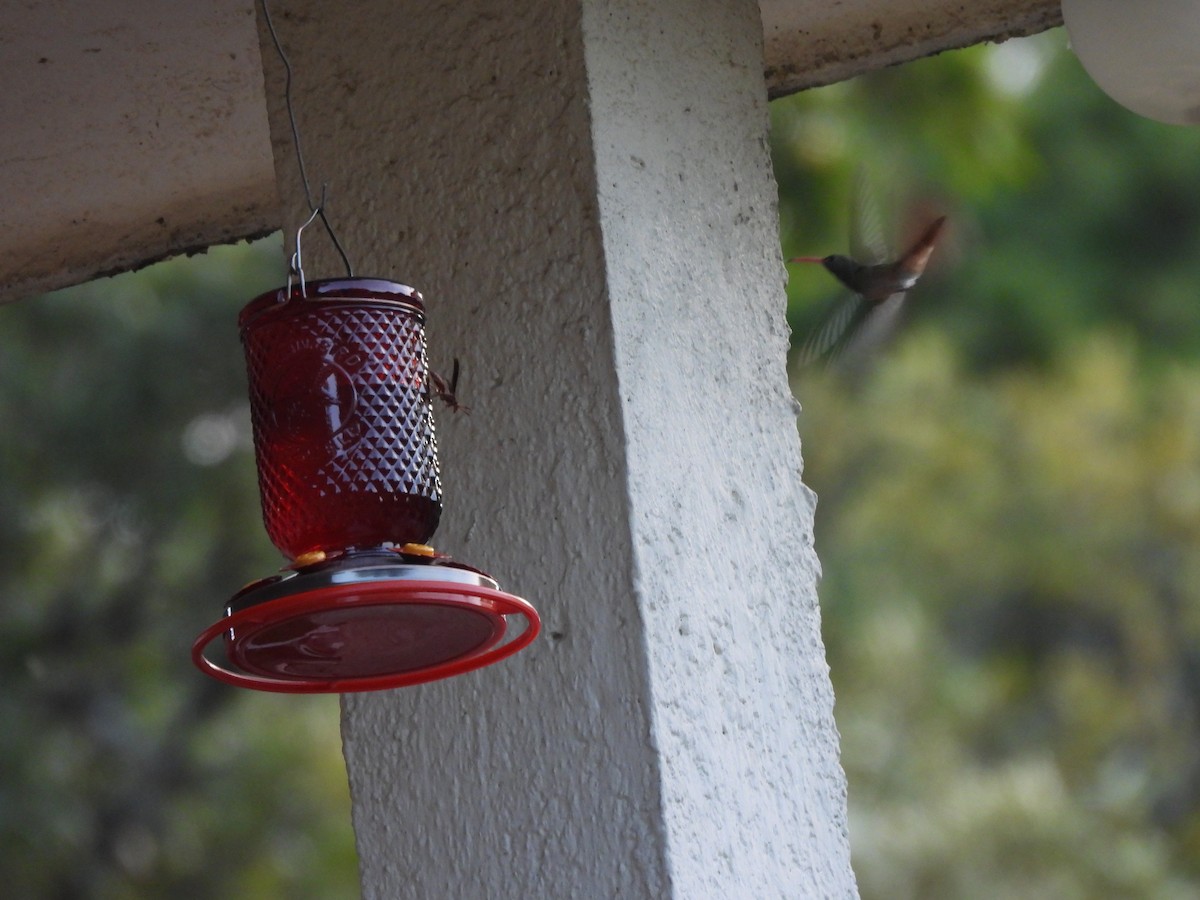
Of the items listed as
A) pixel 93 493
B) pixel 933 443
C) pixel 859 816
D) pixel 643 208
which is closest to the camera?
pixel 643 208

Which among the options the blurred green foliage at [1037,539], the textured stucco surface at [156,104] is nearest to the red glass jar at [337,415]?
the textured stucco surface at [156,104]

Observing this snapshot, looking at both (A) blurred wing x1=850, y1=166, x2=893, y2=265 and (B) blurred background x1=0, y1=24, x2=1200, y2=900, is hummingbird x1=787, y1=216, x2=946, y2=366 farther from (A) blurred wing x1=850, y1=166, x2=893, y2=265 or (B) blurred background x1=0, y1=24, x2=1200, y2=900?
(B) blurred background x1=0, y1=24, x2=1200, y2=900

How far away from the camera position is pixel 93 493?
563cm

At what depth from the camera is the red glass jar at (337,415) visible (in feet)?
4.03

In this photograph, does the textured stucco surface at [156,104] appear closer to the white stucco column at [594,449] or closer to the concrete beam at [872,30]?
the concrete beam at [872,30]

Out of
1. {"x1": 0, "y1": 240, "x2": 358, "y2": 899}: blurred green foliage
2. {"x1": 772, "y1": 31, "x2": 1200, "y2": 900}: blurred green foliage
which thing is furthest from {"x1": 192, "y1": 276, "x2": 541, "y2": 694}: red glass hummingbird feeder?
{"x1": 772, "y1": 31, "x2": 1200, "y2": 900}: blurred green foliage

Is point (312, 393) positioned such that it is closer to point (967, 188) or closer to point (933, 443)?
point (967, 188)

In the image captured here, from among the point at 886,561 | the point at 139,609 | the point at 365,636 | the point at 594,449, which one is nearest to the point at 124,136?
the point at 594,449

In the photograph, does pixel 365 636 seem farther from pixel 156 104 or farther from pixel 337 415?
pixel 156 104

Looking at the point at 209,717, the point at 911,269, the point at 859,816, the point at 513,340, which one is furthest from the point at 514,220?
the point at 859,816

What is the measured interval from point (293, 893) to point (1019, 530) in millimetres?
6777

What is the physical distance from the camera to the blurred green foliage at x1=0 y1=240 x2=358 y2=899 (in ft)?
18.0

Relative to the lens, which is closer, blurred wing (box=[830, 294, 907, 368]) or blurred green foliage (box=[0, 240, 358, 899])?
blurred wing (box=[830, 294, 907, 368])

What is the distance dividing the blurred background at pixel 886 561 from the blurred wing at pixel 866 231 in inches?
2.1
